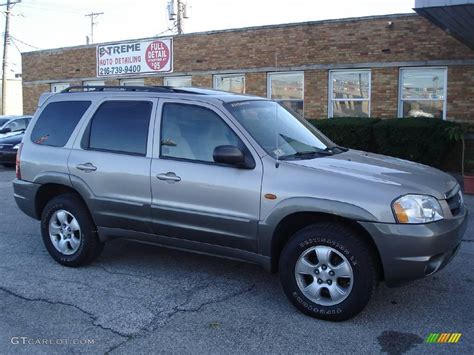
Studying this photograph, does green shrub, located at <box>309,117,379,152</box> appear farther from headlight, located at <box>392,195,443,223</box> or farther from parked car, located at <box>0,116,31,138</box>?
parked car, located at <box>0,116,31,138</box>

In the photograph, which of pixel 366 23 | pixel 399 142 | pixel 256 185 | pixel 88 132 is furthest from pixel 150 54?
pixel 256 185

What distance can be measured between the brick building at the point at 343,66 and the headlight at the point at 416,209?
10345 millimetres

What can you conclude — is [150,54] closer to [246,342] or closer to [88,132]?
[88,132]

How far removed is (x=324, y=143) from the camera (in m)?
5.41

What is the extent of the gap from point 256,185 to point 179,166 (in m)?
0.81

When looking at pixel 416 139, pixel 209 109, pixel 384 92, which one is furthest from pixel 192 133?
pixel 384 92

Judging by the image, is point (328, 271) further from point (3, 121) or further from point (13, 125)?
point (3, 121)

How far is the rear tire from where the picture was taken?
5496 mm

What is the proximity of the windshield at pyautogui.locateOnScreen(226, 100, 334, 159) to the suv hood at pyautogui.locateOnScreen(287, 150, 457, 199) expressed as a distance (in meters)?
0.25

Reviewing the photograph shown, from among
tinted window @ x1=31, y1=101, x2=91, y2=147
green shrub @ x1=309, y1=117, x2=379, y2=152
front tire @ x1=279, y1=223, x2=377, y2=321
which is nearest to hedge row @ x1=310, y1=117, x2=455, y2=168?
green shrub @ x1=309, y1=117, x2=379, y2=152

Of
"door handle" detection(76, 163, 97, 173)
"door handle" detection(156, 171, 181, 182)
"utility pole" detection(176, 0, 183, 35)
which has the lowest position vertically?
"door handle" detection(156, 171, 181, 182)

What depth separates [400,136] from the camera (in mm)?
12555

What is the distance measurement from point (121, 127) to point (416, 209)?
2.93m

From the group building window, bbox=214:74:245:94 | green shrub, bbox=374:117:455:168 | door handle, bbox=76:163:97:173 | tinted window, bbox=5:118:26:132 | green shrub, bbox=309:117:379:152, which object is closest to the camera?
door handle, bbox=76:163:97:173
